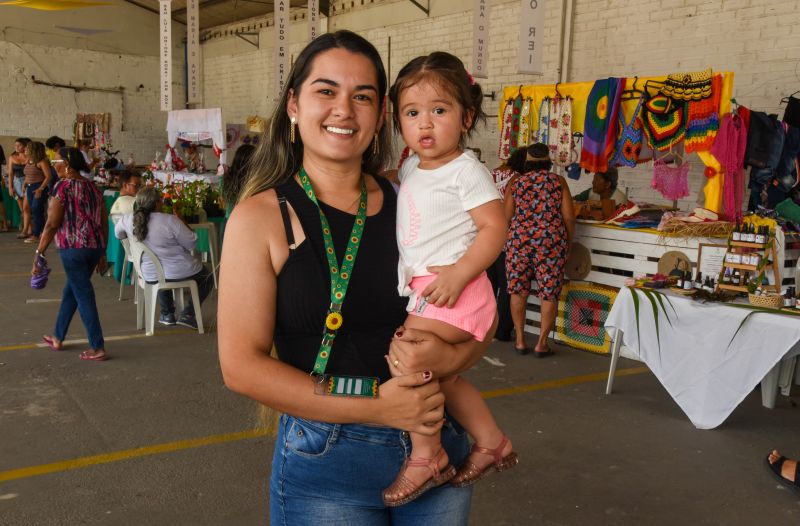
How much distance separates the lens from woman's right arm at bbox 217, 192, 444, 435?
3.84ft

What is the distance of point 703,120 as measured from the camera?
5.06m

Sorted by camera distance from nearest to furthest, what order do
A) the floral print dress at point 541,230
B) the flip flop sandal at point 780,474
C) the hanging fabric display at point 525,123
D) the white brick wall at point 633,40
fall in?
the flip flop sandal at point 780,474, the floral print dress at point 541,230, the hanging fabric display at point 525,123, the white brick wall at point 633,40

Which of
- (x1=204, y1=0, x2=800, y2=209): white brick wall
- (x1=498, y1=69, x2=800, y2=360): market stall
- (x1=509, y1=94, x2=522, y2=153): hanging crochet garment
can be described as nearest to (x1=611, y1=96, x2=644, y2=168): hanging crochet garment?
(x1=498, y1=69, x2=800, y2=360): market stall

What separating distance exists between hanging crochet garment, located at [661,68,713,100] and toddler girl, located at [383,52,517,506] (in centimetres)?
393

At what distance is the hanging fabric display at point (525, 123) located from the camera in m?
6.35

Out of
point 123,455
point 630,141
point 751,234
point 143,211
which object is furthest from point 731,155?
point 143,211

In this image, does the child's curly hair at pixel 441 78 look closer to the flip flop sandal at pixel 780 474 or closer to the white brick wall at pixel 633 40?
the flip flop sandal at pixel 780 474

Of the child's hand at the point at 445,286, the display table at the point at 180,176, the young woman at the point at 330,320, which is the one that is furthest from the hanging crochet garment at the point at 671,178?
the display table at the point at 180,176

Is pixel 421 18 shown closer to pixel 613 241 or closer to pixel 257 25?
pixel 257 25

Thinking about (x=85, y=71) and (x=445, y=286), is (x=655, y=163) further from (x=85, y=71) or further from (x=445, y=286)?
(x=85, y=71)

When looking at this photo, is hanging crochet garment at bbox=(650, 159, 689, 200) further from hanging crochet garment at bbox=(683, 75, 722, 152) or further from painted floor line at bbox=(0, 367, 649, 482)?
painted floor line at bbox=(0, 367, 649, 482)

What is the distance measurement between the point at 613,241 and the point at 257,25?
12.2m

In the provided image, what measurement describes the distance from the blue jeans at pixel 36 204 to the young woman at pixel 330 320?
10502 millimetres

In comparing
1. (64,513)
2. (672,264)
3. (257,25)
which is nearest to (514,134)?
(672,264)
